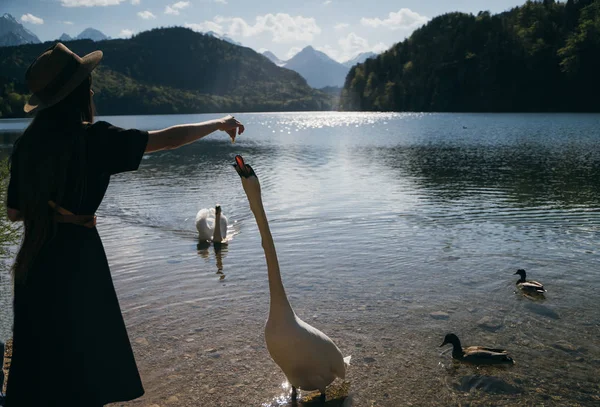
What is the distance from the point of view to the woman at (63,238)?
2.95 metres

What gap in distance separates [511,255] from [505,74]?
117 meters

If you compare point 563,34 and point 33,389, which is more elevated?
point 563,34

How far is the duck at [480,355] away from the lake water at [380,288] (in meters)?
0.10

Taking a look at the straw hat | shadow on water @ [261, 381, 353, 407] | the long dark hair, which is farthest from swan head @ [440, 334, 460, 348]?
the straw hat

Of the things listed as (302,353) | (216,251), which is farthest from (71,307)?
(216,251)

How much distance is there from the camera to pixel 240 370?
6238 mm

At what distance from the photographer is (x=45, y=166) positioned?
114 inches

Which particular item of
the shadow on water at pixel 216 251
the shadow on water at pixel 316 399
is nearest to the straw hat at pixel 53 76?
the shadow on water at pixel 316 399

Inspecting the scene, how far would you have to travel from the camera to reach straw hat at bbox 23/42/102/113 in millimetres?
2947

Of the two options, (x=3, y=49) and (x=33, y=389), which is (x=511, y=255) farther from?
(x=3, y=49)

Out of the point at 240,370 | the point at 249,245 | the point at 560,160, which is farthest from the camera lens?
the point at 560,160

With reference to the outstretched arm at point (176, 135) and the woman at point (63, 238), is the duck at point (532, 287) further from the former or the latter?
the woman at point (63, 238)

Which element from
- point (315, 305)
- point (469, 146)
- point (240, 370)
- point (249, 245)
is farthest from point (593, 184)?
point (469, 146)

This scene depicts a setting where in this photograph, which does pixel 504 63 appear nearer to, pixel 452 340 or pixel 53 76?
pixel 452 340
